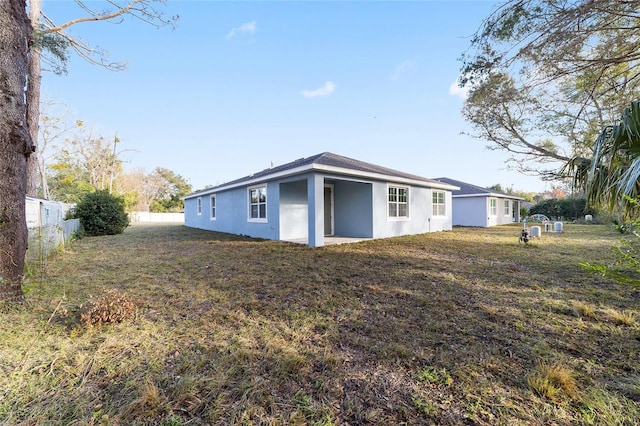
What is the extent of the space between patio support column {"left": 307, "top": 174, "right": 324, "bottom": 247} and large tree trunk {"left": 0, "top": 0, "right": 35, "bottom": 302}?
6247 millimetres

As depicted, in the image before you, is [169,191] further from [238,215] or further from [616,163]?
[616,163]

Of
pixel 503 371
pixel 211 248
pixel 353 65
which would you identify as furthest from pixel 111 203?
pixel 503 371

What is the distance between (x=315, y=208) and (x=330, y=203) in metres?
4.02

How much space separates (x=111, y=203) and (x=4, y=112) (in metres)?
13.0

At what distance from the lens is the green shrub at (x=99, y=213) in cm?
1388

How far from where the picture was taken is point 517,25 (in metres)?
4.79

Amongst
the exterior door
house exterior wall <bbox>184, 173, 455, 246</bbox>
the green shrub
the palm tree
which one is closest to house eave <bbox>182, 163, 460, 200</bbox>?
house exterior wall <bbox>184, 173, 455, 246</bbox>

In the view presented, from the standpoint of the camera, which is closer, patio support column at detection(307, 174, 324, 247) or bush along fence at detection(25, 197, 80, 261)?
bush along fence at detection(25, 197, 80, 261)

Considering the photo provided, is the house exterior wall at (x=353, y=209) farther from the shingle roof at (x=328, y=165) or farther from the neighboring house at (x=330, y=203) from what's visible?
the shingle roof at (x=328, y=165)

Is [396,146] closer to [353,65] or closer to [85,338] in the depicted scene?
[353,65]

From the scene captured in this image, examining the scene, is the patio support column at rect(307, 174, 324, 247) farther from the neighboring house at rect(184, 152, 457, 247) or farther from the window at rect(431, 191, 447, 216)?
the window at rect(431, 191, 447, 216)

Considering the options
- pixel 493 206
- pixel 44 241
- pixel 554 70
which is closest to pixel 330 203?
pixel 554 70

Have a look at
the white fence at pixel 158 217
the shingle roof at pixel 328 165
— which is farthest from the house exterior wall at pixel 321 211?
the white fence at pixel 158 217

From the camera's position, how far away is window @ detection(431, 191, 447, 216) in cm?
1465
